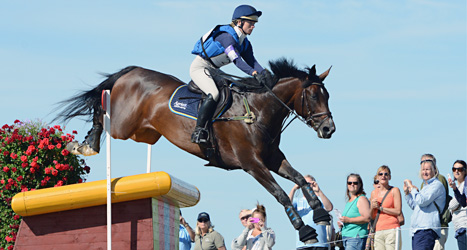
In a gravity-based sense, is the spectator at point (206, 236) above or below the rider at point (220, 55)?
below

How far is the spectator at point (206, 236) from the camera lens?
9.09m

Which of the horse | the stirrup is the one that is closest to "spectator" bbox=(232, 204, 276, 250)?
the horse

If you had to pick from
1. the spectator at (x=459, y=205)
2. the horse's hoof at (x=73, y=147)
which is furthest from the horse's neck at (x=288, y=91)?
the horse's hoof at (x=73, y=147)

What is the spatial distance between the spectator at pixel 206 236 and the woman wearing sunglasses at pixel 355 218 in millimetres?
1629

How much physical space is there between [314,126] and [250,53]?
1.17m

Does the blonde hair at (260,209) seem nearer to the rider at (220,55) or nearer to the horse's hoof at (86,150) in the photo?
the rider at (220,55)

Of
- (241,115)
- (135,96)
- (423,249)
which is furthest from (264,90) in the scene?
(423,249)

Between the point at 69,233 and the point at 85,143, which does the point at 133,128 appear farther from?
the point at 69,233

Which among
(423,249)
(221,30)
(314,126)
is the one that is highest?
(221,30)

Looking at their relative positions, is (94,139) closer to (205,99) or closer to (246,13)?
(205,99)

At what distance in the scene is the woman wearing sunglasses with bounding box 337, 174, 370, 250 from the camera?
26.2 feet

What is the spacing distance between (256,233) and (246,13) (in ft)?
8.33

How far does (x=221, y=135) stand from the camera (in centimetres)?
825

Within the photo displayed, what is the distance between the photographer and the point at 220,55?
839cm
